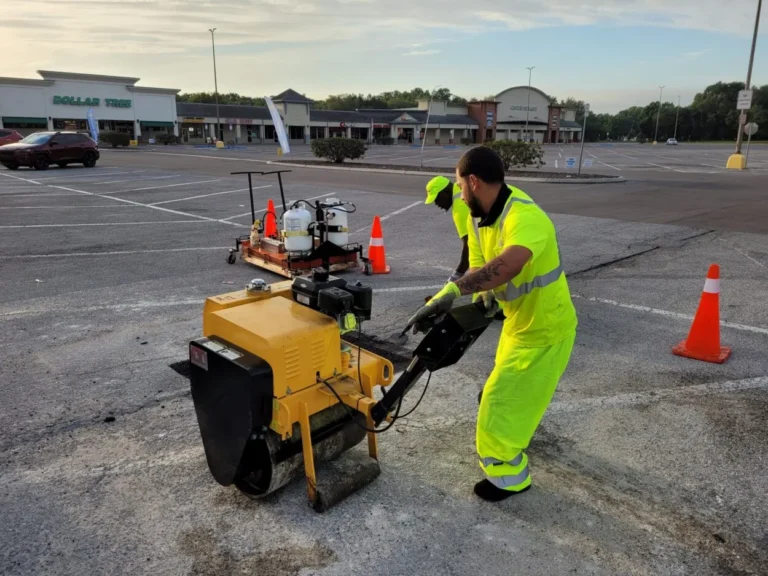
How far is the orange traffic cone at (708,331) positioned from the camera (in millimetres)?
4844

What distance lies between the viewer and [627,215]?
43.7 feet

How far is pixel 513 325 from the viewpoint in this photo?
116 inches

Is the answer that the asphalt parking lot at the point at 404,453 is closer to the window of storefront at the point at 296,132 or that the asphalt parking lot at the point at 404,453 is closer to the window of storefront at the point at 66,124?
the window of storefront at the point at 66,124

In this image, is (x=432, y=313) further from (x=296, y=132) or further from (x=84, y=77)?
(x=296, y=132)

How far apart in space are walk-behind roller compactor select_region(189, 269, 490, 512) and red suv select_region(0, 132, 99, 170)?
1007 inches

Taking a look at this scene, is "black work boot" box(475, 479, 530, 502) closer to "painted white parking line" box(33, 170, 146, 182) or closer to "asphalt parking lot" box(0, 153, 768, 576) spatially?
"asphalt parking lot" box(0, 153, 768, 576)

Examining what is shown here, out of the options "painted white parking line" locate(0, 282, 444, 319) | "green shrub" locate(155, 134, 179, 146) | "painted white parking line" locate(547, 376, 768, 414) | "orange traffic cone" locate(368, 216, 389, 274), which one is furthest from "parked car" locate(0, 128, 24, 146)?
"painted white parking line" locate(547, 376, 768, 414)

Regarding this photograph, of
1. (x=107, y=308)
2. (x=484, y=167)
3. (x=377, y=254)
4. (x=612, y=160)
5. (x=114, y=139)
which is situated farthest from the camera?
(x=114, y=139)

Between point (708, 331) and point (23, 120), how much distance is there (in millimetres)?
65380

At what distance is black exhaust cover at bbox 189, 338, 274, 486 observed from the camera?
2477mm

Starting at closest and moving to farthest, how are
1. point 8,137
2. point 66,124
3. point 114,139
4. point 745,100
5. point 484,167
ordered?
1. point 484,167
2. point 745,100
3. point 8,137
4. point 114,139
5. point 66,124

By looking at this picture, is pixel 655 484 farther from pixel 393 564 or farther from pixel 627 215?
pixel 627 215

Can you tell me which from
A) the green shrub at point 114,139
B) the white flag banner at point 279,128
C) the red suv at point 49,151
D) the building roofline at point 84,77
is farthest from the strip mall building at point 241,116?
the red suv at point 49,151

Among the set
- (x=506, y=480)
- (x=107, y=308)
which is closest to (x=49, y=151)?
(x=107, y=308)
